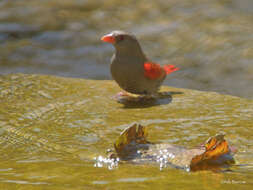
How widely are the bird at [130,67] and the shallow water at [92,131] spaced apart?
22cm

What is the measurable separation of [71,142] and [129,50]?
1.55 m

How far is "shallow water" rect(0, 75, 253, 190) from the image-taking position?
192cm

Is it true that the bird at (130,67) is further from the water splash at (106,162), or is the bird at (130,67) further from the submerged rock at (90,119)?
the water splash at (106,162)

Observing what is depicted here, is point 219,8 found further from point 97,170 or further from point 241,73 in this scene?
point 97,170

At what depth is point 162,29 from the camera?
680 centimetres

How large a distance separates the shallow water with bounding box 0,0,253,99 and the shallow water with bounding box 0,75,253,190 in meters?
1.09

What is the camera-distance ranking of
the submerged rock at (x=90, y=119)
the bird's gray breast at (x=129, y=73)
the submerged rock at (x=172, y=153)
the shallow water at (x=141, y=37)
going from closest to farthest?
1. the submerged rock at (x=172, y=153)
2. the submerged rock at (x=90, y=119)
3. the bird's gray breast at (x=129, y=73)
4. the shallow water at (x=141, y=37)

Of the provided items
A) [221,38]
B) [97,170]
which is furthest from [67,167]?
[221,38]

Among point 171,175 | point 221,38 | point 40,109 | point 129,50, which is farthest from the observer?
point 221,38

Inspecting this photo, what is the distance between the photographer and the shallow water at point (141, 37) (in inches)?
235

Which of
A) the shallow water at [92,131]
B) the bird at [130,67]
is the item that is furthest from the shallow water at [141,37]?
the bird at [130,67]

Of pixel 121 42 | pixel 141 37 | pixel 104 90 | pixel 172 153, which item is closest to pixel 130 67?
pixel 121 42

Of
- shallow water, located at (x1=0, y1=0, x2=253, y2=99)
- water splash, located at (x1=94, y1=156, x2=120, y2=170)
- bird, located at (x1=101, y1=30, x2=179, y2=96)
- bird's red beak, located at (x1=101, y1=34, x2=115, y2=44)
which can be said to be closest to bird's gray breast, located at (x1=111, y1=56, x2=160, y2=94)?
bird, located at (x1=101, y1=30, x2=179, y2=96)

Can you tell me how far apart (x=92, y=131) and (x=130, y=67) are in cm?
112
